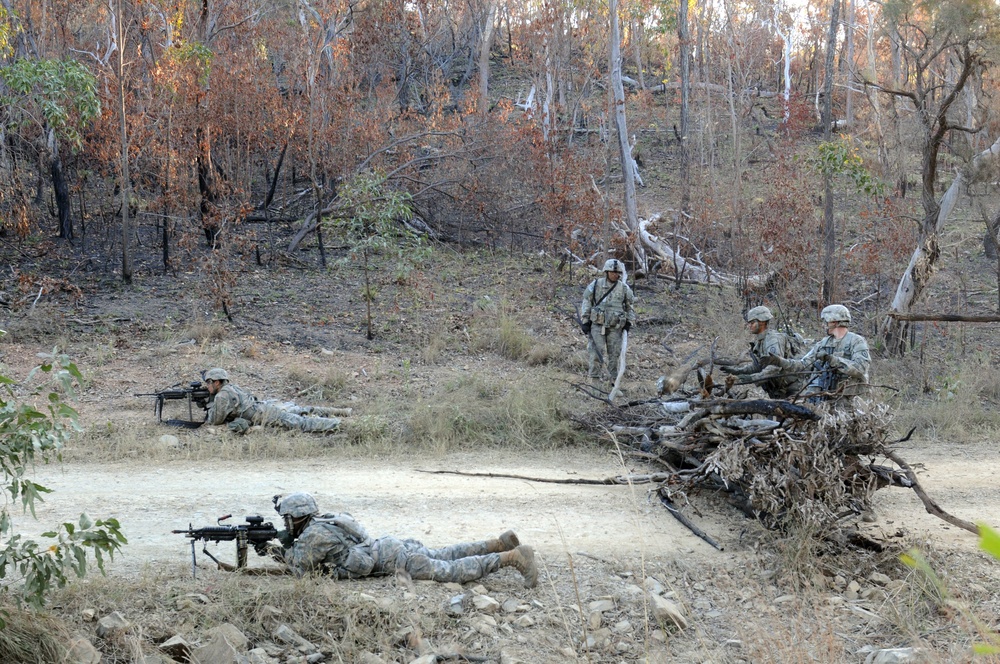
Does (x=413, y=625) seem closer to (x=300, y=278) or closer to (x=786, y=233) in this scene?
(x=300, y=278)

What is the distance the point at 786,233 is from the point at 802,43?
20336 mm

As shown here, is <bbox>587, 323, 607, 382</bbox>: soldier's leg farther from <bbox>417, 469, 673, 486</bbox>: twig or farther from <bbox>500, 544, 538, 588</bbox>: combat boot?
<bbox>500, 544, 538, 588</bbox>: combat boot

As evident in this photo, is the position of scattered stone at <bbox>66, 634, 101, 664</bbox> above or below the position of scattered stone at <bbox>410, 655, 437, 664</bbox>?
above

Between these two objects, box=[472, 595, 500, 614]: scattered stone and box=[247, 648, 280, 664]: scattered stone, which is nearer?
box=[247, 648, 280, 664]: scattered stone

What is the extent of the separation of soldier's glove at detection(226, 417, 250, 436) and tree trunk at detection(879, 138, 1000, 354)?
9227 millimetres

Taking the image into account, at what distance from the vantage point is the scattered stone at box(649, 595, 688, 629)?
5.70 meters

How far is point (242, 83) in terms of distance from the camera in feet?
56.6

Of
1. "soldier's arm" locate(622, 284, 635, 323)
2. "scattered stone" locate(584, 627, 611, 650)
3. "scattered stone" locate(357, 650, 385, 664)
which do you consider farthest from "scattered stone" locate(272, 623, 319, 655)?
"soldier's arm" locate(622, 284, 635, 323)

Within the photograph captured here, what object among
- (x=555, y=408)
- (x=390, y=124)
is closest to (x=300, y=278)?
(x=390, y=124)

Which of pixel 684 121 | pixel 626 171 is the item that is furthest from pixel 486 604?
pixel 684 121

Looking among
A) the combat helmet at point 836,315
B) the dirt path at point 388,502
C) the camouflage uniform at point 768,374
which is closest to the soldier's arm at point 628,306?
the camouflage uniform at point 768,374

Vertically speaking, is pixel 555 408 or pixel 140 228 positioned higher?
pixel 140 228

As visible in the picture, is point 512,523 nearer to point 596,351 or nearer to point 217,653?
point 217,653

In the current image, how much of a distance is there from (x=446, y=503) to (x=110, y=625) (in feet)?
9.98
